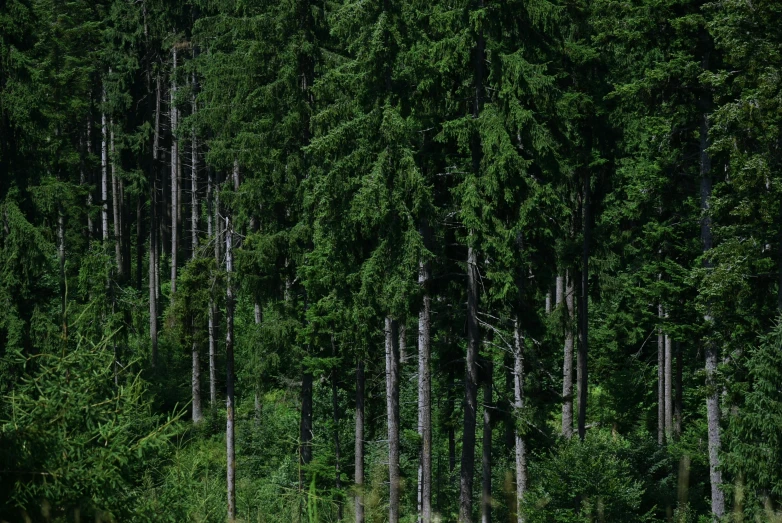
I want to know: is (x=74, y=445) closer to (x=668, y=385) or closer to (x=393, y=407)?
(x=393, y=407)

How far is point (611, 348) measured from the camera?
3231 cm

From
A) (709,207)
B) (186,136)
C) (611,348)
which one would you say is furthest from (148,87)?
(709,207)

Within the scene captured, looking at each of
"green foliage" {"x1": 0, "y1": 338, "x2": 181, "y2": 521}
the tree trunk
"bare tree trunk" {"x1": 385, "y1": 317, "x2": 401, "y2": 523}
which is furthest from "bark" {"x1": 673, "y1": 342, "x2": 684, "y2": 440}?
"green foliage" {"x1": 0, "y1": 338, "x2": 181, "y2": 521}

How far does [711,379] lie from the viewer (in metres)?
18.0

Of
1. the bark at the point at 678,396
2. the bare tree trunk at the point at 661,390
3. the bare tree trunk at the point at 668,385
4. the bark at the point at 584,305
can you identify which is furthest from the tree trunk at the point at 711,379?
the bare tree trunk at the point at 661,390

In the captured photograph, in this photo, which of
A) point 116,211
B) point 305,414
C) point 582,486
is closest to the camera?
point 582,486

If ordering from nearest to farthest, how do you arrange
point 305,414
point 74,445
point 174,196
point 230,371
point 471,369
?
point 74,445 < point 471,369 < point 230,371 < point 305,414 < point 174,196

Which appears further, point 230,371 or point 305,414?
point 305,414

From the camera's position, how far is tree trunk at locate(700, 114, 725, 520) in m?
18.0

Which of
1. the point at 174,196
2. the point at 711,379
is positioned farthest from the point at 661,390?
the point at 174,196

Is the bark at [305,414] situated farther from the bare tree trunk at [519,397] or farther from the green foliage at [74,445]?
the green foliage at [74,445]

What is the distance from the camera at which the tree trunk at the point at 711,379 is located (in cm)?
1802

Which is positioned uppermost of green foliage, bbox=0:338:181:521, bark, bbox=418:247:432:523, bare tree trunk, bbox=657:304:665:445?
green foliage, bbox=0:338:181:521

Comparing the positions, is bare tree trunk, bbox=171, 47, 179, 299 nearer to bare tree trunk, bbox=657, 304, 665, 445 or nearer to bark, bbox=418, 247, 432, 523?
bare tree trunk, bbox=657, 304, 665, 445
